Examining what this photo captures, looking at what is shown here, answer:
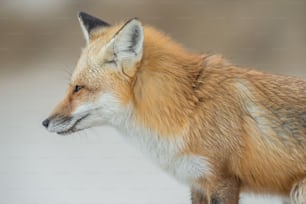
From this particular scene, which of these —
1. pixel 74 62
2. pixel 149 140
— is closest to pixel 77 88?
pixel 149 140

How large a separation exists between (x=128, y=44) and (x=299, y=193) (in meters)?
1.19

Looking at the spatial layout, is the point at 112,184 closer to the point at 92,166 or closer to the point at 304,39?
the point at 92,166

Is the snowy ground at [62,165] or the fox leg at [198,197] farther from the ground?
the fox leg at [198,197]

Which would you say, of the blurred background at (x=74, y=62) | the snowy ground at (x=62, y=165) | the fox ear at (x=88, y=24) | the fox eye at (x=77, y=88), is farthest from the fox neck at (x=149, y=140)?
the blurred background at (x=74, y=62)

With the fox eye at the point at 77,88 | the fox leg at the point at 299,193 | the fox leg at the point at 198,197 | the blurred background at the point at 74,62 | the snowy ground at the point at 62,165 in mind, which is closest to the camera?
Result: the fox leg at the point at 299,193

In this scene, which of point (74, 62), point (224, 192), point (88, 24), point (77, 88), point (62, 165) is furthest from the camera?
point (74, 62)

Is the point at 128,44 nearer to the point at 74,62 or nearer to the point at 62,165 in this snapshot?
the point at 62,165

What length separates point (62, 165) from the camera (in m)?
5.85

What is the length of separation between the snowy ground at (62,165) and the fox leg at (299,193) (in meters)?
1.34

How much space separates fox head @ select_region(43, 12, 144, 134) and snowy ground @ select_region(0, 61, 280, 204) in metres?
1.29

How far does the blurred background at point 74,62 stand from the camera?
554 centimetres

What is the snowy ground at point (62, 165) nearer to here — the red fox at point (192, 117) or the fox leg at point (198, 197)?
the fox leg at point (198, 197)

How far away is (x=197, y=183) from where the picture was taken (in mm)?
3643

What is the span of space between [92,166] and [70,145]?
478 millimetres
